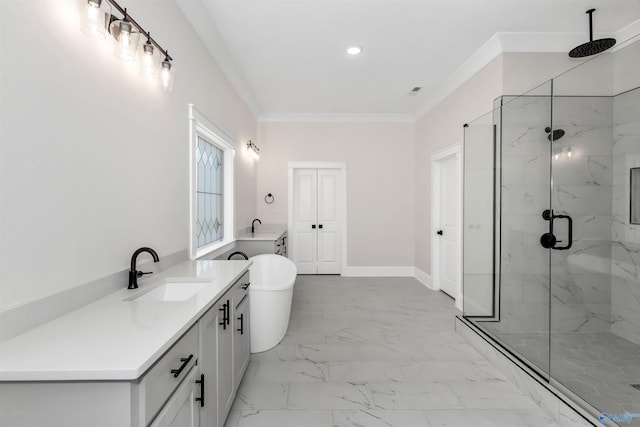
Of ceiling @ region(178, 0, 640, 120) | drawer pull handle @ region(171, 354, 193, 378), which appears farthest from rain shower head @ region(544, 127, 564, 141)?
drawer pull handle @ region(171, 354, 193, 378)

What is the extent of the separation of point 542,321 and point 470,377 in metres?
0.95

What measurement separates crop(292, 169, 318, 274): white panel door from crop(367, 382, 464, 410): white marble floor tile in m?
3.51

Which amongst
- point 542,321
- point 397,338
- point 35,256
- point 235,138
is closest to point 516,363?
point 542,321

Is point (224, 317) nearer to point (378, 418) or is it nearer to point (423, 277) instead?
point (378, 418)

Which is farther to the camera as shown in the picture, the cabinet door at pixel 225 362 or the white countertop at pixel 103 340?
the cabinet door at pixel 225 362

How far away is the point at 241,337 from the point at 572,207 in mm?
2951

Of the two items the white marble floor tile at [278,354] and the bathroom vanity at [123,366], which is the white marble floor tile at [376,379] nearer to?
the white marble floor tile at [278,354]

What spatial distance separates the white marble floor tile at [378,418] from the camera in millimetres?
1811

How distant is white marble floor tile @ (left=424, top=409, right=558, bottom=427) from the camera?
1816mm

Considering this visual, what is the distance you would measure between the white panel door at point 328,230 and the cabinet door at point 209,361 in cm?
408

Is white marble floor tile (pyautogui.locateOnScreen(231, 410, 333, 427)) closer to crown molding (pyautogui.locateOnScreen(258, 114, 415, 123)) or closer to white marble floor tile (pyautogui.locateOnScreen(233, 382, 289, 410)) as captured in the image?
white marble floor tile (pyautogui.locateOnScreen(233, 382, 289, 410))

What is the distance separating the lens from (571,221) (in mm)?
2609

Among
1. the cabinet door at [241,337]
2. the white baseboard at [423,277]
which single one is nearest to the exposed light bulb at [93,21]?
the cabinet door at [241,337]

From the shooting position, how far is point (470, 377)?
2.30 m
